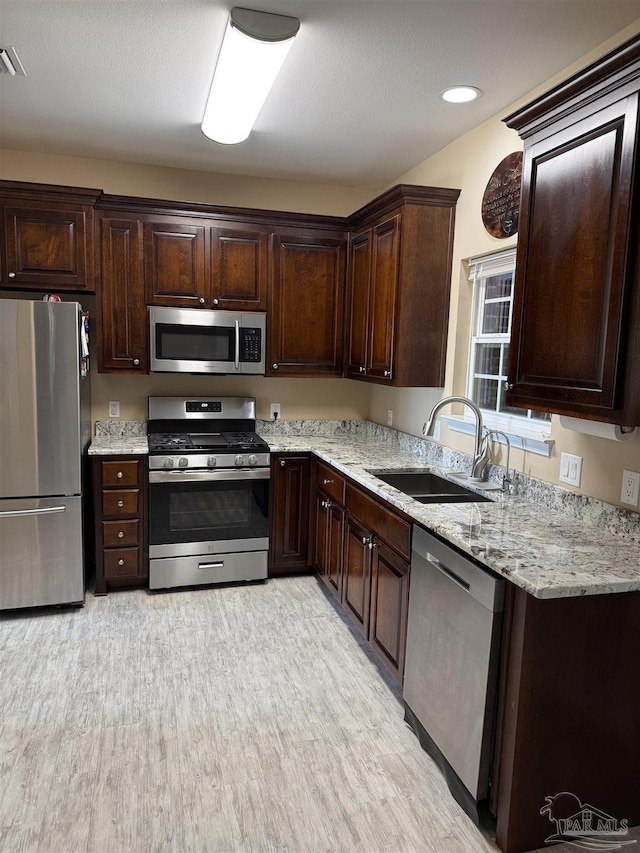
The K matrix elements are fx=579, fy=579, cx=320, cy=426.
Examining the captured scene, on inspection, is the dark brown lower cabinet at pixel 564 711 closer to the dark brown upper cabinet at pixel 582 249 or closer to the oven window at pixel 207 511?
the dark brown upper cabinet at pixel 582 249

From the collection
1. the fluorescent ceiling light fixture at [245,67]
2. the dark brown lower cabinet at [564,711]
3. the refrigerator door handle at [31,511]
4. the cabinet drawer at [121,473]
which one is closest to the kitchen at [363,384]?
the dark brown lower cabinet at [564,711]

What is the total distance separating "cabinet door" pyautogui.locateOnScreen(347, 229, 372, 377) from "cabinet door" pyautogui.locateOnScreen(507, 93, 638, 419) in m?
1.54

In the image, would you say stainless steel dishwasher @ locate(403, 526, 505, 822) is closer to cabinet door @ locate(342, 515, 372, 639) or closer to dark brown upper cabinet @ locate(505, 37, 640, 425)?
cabinet door @ locate(342, 515, 372, 639)

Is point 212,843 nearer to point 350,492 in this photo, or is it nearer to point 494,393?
point 350,492

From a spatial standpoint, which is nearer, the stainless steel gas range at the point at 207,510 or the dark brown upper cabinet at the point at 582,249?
the dark brown upper cabinet at the point at 582,249

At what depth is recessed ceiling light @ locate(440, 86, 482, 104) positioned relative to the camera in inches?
100

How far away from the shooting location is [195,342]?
11.9ft

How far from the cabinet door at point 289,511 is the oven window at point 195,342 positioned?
0.76 metres

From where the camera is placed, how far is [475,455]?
2.74 meters

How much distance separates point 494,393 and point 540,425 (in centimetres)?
44

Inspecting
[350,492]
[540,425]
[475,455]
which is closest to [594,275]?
[540,425]

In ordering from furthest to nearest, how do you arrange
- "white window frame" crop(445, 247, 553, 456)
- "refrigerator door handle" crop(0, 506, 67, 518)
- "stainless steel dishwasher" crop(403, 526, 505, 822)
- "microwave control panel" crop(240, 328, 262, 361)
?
"microwave control panel" crop(240, 328, 262, 361), "refrigerator door handle" crop(0, 506, 67, 518), "white window frame" crop(445, 247, 553, 456), "stainless steel dishwasher" crop(403, 526, 505, 822)

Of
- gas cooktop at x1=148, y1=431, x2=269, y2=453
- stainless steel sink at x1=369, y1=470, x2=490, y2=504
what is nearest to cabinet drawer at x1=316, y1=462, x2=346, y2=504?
stainless steel sink at x1=369, y1=470, x2=490, y2=504

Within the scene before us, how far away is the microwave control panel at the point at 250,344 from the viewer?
12.2ft
